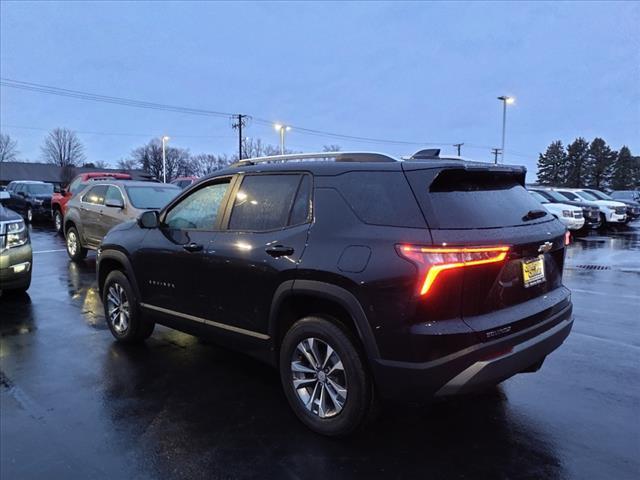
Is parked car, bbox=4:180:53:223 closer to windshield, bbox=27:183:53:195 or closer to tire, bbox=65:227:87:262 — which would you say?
windshield, bbox=27:183:53:195

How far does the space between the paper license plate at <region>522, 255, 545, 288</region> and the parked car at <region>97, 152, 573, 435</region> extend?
0.01 metres

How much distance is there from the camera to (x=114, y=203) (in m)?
9.56

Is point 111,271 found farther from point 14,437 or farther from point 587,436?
point 587,436

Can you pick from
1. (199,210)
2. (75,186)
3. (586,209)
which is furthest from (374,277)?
(586,209)

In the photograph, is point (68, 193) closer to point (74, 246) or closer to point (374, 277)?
point (74, 246)

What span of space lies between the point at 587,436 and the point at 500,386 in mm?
852

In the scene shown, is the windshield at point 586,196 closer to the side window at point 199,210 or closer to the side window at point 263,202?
the side window at point 199,210

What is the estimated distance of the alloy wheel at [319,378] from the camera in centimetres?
326

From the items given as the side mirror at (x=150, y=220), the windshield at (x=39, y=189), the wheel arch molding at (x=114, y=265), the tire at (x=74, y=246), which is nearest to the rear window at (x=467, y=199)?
the side mirror at (x=150, y=220)

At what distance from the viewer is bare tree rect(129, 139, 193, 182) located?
10425cm

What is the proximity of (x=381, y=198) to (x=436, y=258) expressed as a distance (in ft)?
1.87

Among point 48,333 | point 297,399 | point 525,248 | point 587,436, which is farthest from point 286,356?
point 48,333

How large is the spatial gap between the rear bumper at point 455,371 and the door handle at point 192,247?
1.93 meters

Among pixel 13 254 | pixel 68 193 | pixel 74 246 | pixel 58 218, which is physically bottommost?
pixel 74 246
